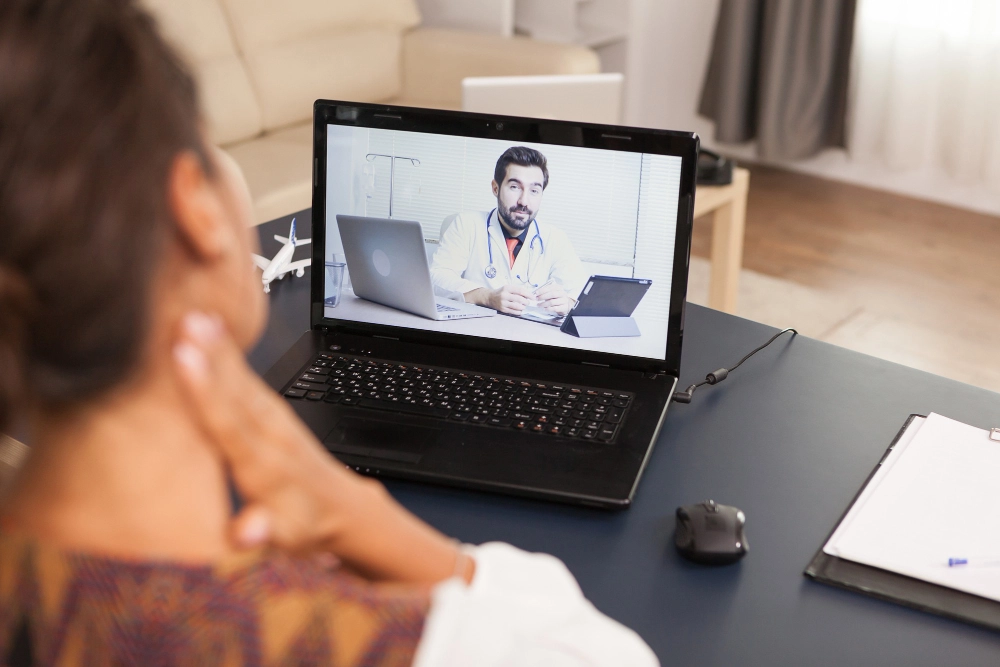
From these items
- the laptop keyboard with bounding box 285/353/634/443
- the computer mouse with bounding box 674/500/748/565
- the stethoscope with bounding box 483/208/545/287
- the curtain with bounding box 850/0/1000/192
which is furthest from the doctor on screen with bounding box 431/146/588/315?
the curtain with bounding box 850/0/1000/192

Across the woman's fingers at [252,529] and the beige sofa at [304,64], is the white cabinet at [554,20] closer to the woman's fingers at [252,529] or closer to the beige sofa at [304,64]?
the beige sofa at [304,64]

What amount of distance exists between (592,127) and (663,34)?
3.12 metres

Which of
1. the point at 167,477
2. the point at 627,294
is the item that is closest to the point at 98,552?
the point at 167,477

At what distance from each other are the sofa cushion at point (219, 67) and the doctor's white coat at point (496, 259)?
180 centimetres

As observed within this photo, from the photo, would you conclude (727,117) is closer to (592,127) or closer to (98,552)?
(592,127)

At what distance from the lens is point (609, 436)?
96 centimetres

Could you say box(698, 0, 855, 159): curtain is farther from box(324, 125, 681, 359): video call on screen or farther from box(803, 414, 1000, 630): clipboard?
box(803, 414, 1000, 630): clipboard

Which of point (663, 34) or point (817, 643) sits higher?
point (663, 34)

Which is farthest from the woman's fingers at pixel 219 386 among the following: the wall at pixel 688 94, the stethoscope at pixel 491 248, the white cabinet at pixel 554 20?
the wall at pixel 688 94

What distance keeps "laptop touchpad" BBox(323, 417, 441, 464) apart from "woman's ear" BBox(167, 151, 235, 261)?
49 cm

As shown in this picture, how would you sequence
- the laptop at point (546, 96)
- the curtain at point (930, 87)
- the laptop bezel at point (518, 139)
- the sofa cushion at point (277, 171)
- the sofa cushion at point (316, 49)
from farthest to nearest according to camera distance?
1. the curtain at point (930, 87)
2. the sofa cushion at point (316, 49)
3. the sofa cushion at point (277, 171)
4. the laptop at point (546, 96)
5. the laptop bezel at point (518, 139)

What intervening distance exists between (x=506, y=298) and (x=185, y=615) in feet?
2.31

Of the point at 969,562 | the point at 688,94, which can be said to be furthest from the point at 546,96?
the point at 688,94

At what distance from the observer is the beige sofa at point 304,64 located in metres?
2.72
